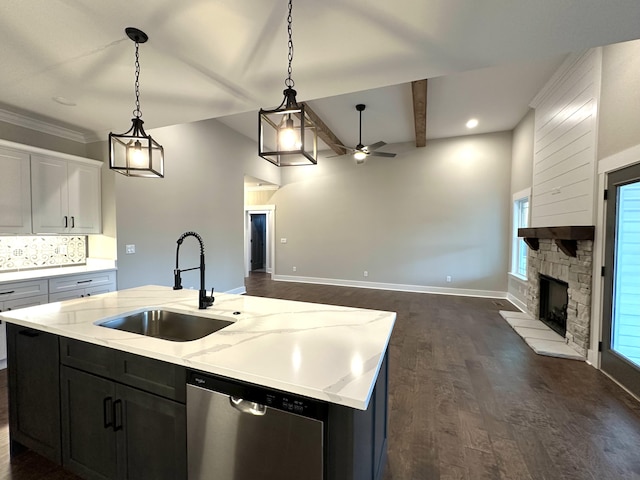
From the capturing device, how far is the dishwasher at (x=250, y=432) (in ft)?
3.09

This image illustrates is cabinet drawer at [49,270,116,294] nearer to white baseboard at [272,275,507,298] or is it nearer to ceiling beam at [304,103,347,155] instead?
ceiling beam at [304,103,347,155]

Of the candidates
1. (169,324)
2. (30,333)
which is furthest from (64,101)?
(169,324)

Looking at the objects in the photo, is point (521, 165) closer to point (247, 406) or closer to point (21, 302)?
point (247, 406)

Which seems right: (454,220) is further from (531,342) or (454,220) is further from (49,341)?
(49,341)

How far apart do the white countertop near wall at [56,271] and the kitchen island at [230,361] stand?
5.37 ft

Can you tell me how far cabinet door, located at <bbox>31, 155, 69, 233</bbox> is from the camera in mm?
3109

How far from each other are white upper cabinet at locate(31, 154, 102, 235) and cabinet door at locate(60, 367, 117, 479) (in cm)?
265

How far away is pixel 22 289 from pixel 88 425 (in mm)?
2330

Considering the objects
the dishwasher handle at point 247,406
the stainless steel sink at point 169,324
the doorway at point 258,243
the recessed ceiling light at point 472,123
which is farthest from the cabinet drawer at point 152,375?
the doorway at point 258,243

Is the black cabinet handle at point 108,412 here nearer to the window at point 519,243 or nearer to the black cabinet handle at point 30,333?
the black cabinet handle at point 30,333

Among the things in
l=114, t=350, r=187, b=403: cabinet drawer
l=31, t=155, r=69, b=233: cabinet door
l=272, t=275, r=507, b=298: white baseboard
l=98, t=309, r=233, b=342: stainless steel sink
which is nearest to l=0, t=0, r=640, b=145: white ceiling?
l=31, t=155, r=69, b=233: cabinet door

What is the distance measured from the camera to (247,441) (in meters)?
1.04

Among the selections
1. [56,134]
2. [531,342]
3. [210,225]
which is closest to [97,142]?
[56,134]

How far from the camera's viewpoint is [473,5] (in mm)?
1660
